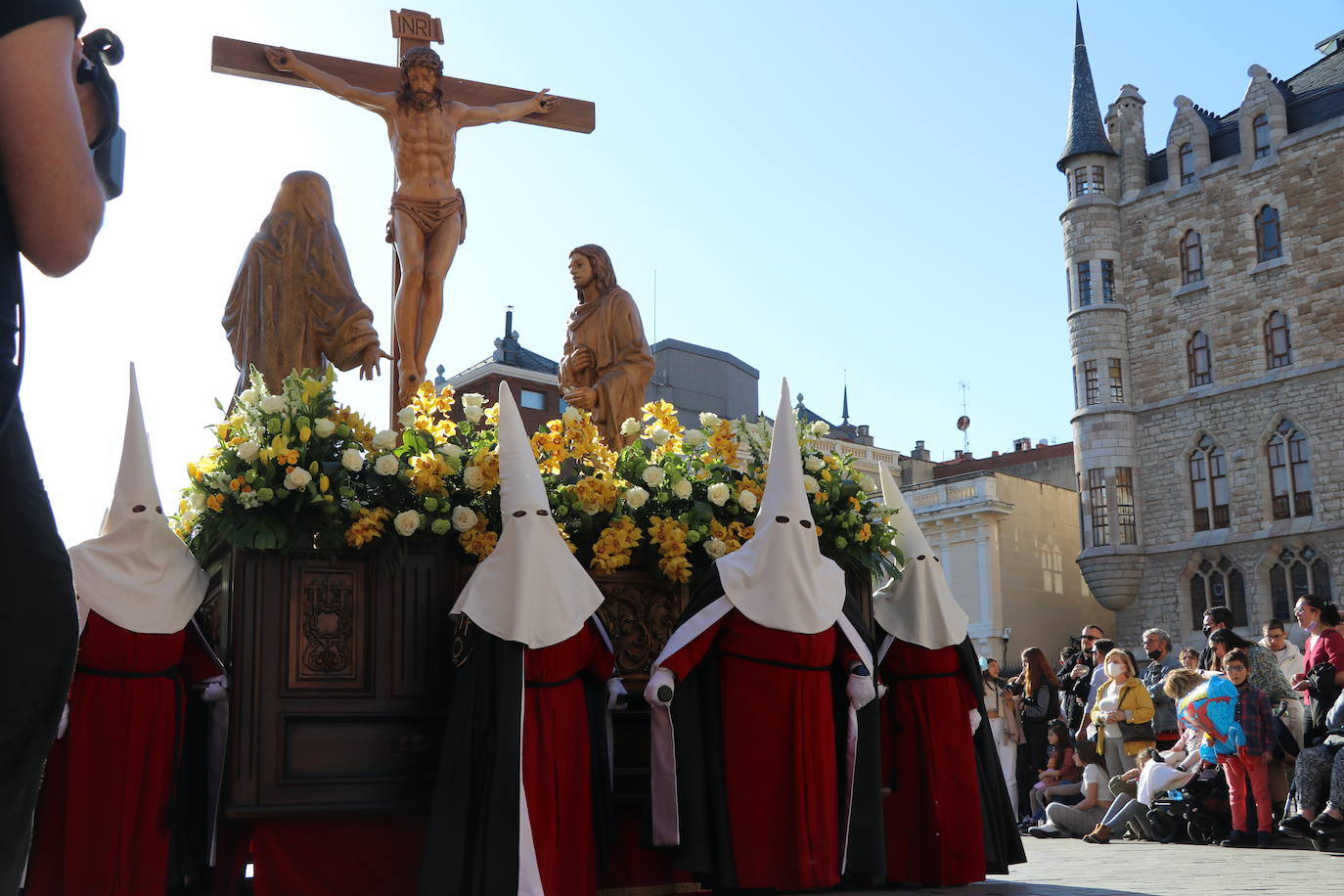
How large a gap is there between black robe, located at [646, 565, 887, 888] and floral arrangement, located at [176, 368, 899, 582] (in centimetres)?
54

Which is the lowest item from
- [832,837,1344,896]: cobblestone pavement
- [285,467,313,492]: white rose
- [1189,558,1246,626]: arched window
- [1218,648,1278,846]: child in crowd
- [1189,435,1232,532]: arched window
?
[832,837,1344,896]: cobblestone pavement

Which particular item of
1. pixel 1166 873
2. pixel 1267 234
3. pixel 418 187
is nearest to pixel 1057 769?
pixel 1166 873

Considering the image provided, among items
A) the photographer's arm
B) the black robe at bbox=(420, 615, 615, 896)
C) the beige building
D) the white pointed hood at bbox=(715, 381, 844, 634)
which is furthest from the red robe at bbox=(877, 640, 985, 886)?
the beige building

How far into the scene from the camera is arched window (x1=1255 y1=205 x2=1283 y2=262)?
1577 inches

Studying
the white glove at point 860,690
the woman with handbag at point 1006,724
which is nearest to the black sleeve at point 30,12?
the white glove at point 860,690

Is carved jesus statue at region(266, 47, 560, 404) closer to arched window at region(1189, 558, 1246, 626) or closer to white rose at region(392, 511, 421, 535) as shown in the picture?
white rose at region(392, 511, 421, 535)

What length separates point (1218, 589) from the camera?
40094mm

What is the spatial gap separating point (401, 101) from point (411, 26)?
0.67 m

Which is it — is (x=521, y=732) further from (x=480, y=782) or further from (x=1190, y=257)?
(x=1190, y=257)

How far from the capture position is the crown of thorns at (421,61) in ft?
30.6

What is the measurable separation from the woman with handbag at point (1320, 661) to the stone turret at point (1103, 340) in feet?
102

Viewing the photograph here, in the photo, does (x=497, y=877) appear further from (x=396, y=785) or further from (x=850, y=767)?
(x=850, y=767)

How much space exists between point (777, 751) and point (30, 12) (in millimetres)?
5593

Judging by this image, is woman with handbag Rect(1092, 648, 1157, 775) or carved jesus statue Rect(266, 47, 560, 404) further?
woman with handbag Rect(1092, 648, 1157, 775)
